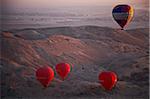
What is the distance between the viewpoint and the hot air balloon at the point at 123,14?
4.16 m

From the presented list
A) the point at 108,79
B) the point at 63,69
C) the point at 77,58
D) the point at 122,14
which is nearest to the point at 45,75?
the point at 63,69

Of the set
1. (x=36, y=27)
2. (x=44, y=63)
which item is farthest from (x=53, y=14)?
(x=44, y=63)

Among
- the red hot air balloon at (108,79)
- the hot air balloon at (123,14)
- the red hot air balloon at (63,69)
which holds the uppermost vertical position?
the hot air balloon at (123,14)

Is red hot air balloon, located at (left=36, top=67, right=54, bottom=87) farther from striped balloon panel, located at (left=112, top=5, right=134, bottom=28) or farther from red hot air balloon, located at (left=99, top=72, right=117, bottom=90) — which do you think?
striped balloon panel, located at (left=112, top=5, right=134, bottom=28)

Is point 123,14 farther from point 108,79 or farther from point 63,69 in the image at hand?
point 63,69

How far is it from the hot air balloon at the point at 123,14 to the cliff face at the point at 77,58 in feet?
Answer: 0.57

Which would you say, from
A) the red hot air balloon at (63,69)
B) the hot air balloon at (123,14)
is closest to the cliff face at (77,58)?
the red hot air balloon at (63,69)

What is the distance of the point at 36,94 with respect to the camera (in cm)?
432

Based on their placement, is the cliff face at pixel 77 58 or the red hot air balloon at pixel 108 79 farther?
the cliff face at pixel 77 58

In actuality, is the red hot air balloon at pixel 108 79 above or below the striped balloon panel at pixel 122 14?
below

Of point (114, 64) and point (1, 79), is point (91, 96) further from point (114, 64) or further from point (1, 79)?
point (1, 79)

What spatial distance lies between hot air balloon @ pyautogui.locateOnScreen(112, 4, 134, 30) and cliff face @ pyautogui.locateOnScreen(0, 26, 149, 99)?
17 centimetres

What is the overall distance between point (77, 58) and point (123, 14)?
0.73 meters

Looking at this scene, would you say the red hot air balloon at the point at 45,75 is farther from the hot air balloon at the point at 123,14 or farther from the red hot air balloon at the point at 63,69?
the hot air balloon at the point at 123,14
